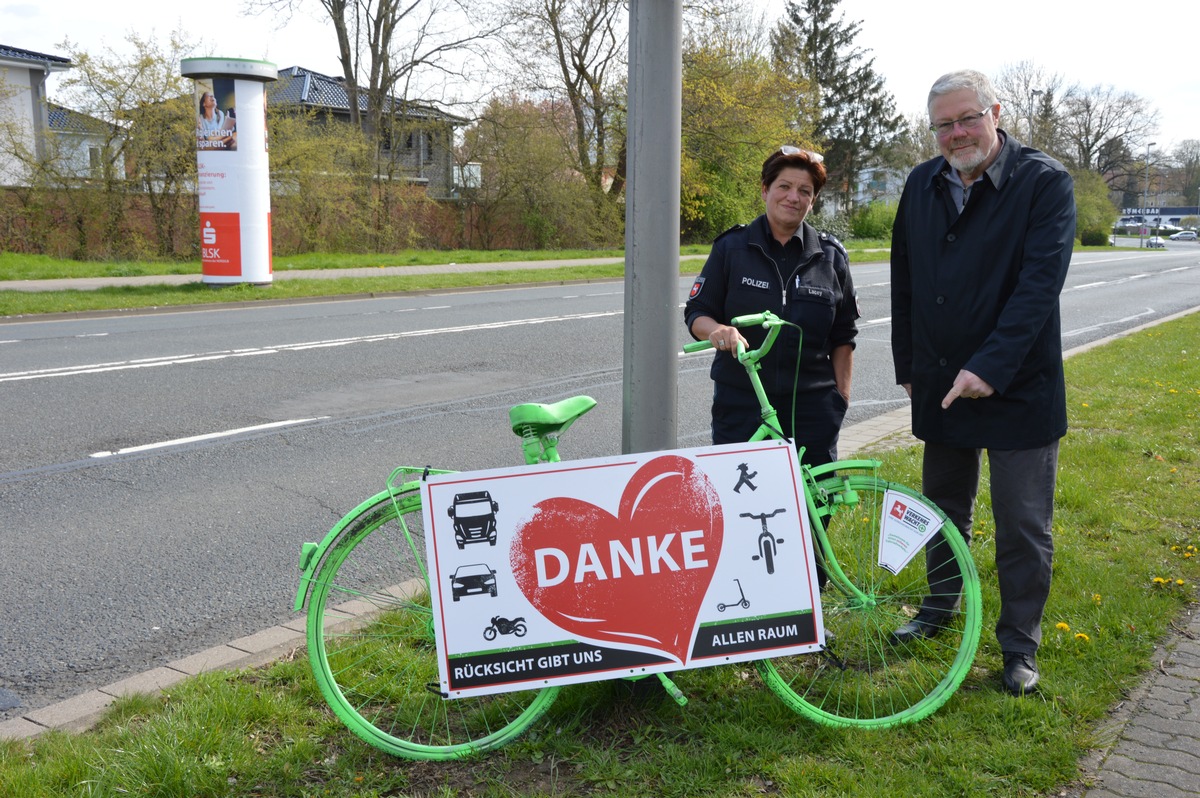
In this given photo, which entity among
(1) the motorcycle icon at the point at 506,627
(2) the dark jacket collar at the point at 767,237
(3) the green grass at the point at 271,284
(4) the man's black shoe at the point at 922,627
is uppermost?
(2) the dark jacket collar at the point at 767,237

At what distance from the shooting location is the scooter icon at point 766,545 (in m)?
3.29

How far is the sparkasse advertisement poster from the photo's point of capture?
123 inches

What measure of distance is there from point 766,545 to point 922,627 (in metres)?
0.87

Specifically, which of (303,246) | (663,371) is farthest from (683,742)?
(303,246)

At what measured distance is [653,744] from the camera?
3229 mm

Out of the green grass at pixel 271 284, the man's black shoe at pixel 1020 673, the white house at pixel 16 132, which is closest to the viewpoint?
the man's black shoe at pixel 1020 673

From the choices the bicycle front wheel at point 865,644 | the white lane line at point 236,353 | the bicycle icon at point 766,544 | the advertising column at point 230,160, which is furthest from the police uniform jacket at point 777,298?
the advertising column at point 230,160

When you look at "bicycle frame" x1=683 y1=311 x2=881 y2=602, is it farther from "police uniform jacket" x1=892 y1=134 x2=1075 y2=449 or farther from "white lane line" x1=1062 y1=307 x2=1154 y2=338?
"white lane line" x1=1062 y1=307 x2=1154 y2=338

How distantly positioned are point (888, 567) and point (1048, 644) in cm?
86

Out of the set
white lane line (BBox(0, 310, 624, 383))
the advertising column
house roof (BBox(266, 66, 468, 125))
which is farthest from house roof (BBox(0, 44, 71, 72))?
white lane line (BBox(0, 310, 624, 383))

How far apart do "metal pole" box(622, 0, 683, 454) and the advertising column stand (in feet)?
55.9

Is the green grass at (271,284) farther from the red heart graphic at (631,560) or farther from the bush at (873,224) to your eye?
the bush at (873,224)

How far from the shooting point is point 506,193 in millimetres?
36781

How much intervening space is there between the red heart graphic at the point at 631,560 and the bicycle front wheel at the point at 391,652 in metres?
0.28
